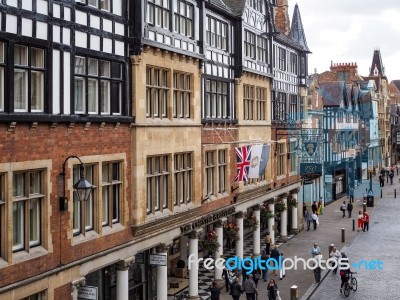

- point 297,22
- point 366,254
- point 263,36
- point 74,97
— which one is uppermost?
point 297,22

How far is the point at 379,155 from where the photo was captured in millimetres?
92625

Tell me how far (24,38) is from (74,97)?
2.39 metres

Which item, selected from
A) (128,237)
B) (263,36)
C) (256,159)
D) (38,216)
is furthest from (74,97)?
(263,36)

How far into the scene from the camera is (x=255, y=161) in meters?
25.2

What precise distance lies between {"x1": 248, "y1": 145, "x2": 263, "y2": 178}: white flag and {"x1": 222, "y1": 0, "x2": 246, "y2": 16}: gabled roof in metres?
7.13

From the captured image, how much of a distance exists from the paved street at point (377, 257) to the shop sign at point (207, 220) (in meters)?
5.23

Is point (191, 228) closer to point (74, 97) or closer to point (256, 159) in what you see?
point (256, 159)

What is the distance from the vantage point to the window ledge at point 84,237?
16125 mm

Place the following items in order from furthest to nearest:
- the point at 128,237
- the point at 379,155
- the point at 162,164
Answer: the point at 379,155 < the point at 162,164 < the point at 128,237

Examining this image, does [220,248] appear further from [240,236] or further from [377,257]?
[377,257]

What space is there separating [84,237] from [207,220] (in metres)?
9.13

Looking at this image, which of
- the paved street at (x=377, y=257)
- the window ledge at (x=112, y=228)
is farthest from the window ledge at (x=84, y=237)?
the paved street at (x=377, y=257)

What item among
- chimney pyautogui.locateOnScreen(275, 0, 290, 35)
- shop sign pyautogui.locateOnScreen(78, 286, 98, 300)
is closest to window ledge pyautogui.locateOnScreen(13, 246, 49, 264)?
shop sign pyautogui.locateOnScreen(78, 286, 98, 300)

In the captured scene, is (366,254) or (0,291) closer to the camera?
(0,291)
